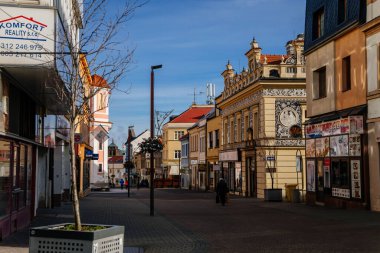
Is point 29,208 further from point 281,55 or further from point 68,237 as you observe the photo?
point 281,55

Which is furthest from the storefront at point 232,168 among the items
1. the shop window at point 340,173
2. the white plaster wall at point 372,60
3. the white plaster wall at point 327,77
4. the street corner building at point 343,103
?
the white plaster wall at point 372,60

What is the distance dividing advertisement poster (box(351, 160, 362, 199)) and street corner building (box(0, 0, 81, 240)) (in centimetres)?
1221

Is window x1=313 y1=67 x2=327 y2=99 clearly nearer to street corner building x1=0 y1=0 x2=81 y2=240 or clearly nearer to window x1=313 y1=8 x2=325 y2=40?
window x1=313 y1=8 x2=325 y2=40

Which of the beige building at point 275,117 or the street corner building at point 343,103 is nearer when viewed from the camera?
the street corner building at point 343,103

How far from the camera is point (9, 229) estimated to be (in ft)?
47.9

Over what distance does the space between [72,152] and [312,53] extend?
69.9ft

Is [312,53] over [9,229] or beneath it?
over

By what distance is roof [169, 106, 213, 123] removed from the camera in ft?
275

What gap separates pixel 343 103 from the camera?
25188 mm

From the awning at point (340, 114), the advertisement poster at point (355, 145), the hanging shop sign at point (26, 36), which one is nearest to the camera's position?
the hanging shop sign at point (26, 36)

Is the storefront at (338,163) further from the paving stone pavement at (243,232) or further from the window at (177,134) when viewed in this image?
the window at (177,134)

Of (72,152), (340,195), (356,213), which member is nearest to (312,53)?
(340,195)

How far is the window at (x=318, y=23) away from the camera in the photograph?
91.9 feet

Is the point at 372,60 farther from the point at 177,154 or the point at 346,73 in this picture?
the point at 177,154
